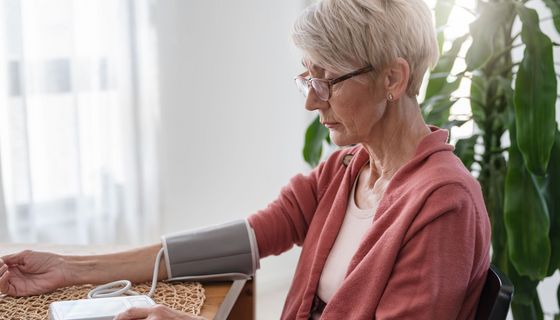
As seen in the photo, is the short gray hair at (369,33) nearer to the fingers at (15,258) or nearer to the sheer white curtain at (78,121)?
the fingers at (15,258)

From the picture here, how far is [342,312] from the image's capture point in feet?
4.92

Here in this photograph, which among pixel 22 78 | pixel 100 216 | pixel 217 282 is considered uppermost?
pixel 22 78

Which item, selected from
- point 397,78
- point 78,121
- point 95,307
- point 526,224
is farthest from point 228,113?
point 95,307

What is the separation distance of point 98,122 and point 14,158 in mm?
339

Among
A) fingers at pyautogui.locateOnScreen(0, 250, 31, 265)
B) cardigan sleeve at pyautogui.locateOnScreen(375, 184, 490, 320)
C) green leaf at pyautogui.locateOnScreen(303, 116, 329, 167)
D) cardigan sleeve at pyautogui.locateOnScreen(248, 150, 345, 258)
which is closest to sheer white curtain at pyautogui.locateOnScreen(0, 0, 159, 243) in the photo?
green leaf at pyautogui.locateOnScreen(303, 116, 329, 167)

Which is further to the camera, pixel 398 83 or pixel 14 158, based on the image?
pixel 14 158

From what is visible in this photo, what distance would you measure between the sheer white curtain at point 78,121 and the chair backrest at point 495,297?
6.20ft

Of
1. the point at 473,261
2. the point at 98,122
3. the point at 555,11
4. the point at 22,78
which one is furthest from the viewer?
the point at 98,122

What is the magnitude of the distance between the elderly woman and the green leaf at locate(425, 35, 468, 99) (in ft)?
2.11

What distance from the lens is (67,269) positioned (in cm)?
169

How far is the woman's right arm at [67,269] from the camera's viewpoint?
1.63 meters

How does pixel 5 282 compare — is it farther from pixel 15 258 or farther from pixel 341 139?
pixel 341 139

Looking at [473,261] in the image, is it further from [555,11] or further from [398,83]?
[555,11]

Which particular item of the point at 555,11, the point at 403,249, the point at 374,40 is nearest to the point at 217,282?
the point at 403,249
